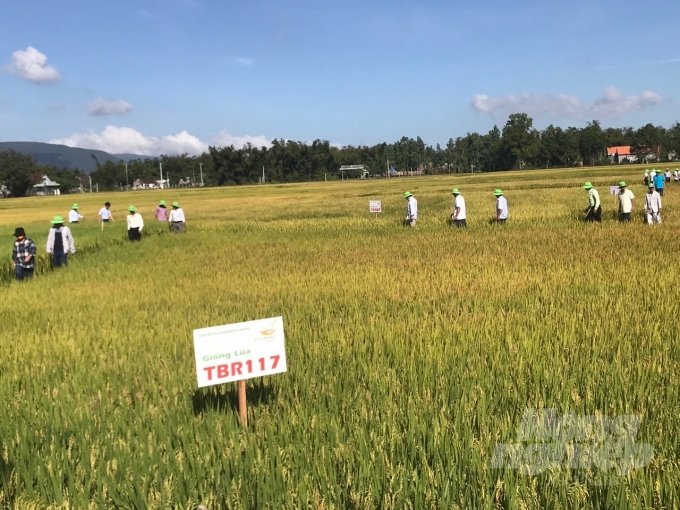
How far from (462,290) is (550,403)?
4.31 m

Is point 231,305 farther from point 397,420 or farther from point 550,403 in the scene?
point 550,403

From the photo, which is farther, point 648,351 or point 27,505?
point 648,351

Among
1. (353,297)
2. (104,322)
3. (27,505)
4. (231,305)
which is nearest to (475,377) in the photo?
(27,505)

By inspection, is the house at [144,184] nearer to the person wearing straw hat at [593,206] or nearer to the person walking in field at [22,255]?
the person walking in field at [22,255]

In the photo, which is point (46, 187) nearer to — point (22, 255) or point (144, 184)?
point (144, 184)

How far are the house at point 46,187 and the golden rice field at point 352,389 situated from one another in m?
140

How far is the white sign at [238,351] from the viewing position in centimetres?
354

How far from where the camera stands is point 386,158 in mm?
158875

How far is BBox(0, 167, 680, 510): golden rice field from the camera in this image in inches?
112

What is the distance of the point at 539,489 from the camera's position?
9.04 feet

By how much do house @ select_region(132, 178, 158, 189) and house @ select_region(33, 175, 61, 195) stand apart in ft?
66.7

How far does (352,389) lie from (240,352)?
44.8 inches

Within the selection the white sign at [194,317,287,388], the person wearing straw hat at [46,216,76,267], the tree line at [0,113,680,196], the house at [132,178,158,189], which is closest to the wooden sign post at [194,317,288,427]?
the white sign at [194,317,287,388]

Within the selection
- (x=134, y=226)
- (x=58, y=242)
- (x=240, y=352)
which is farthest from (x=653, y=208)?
(x=134, y=226)
